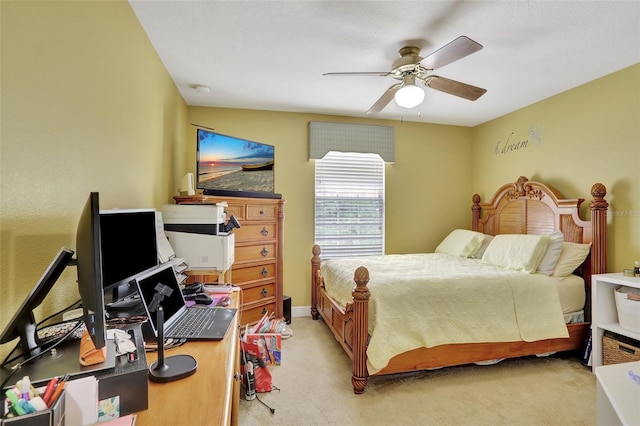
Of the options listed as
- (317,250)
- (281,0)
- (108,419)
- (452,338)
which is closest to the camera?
(108,419)

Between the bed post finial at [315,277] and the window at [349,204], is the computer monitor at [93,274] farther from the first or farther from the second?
the window at [349,204]

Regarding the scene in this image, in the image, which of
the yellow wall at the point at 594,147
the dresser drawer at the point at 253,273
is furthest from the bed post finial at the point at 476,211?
the dresser drawer at the point at 253,273

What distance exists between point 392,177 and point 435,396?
8.81 feet

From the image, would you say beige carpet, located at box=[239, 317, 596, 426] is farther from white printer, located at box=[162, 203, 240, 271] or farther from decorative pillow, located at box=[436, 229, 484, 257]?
decorative pillow, located at box=[436, 229, 484, 257]

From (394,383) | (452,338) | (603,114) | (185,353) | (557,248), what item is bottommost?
(394,383)

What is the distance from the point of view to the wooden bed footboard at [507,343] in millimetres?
2213

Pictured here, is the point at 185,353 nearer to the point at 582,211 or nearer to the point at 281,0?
the point at 281,0

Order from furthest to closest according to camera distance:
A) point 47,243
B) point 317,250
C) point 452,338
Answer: point 317,250
point 452,338
point 47,243

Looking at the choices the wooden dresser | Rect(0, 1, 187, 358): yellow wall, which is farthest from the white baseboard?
Rect(0, 1, 187, 358): yellow wall

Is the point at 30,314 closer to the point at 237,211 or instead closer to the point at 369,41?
the point at 237,211

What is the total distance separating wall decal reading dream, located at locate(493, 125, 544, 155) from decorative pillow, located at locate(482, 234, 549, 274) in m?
1.16

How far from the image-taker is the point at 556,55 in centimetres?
242

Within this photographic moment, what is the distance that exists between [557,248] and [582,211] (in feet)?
1.65

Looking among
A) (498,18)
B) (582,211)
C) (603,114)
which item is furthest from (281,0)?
(582,211)
